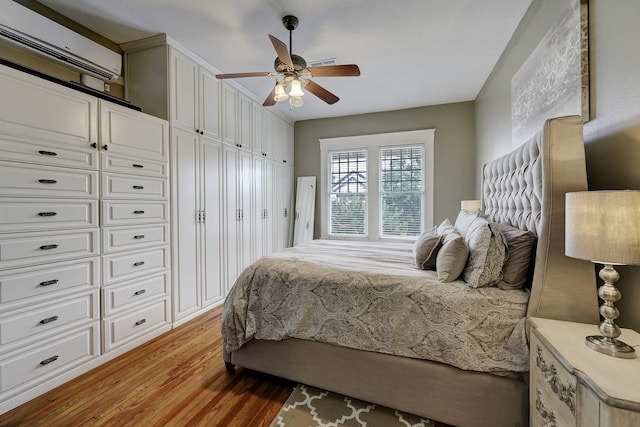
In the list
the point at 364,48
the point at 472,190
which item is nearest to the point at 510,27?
the point at 364,48

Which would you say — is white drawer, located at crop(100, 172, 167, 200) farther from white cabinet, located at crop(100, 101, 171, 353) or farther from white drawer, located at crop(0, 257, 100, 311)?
white drawer, located at crop(0, 257, 100, 311)

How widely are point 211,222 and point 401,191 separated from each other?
299 centimetres

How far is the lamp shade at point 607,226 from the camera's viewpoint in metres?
0.90

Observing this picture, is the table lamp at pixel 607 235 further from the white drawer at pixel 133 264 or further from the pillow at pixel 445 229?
the white drawer at pixel 133 264

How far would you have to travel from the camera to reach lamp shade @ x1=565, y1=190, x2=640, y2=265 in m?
0.90

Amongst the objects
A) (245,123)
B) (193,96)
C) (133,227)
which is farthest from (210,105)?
(133,227)

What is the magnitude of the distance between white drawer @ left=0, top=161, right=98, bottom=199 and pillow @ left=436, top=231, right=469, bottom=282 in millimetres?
2494

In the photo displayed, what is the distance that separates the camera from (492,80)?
316 cm

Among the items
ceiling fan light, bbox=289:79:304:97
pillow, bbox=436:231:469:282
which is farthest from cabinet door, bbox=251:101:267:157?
pillow, bbox=436:231:469:282

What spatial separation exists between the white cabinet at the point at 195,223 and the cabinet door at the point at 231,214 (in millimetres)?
107

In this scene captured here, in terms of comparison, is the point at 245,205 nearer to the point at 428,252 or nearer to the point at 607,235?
the point at 428,252

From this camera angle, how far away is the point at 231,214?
349 cm

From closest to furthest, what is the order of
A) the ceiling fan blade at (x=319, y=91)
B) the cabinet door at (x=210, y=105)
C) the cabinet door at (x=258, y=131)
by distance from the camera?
1. the ceiling fan blade at (x=319, y=91)
2. the cabinet door at (x=210, y=105)
3. the cabinet door at (x=258, y=131)

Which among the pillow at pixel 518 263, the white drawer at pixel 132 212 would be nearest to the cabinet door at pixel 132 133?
the white drawer at pixel 132 212
